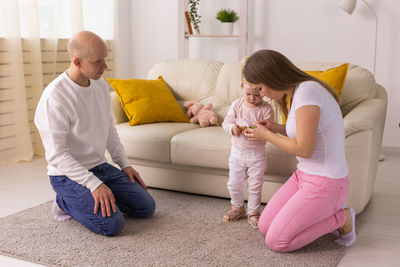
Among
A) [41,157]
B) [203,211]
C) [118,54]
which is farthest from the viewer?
[118,54]

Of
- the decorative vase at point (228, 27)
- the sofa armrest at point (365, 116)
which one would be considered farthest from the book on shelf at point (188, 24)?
the sofa armrest at point (365, 116)

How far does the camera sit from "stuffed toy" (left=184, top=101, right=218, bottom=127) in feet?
10.1

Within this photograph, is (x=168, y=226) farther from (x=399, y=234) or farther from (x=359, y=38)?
(x=359, y=38)

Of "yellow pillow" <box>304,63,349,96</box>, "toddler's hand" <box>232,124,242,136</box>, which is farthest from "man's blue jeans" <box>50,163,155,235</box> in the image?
"yellow pillow" <box>304,63,349,96</box>

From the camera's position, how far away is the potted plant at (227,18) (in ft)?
14.8

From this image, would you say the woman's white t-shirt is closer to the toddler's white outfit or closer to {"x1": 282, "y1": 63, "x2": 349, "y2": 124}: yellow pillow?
the toddler's white outfit

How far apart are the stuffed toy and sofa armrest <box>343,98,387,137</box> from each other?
2.93 ft

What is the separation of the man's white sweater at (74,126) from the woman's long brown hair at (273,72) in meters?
0.85

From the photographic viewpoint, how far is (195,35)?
4.66 m

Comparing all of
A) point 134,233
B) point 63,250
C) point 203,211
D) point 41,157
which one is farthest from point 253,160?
point 41,157

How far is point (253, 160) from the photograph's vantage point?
7.81 ft

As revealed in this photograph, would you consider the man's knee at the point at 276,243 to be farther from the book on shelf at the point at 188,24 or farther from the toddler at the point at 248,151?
the book on shelf at the point at 188,24

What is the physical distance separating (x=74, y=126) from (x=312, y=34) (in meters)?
2.74

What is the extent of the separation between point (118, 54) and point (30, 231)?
298cm
